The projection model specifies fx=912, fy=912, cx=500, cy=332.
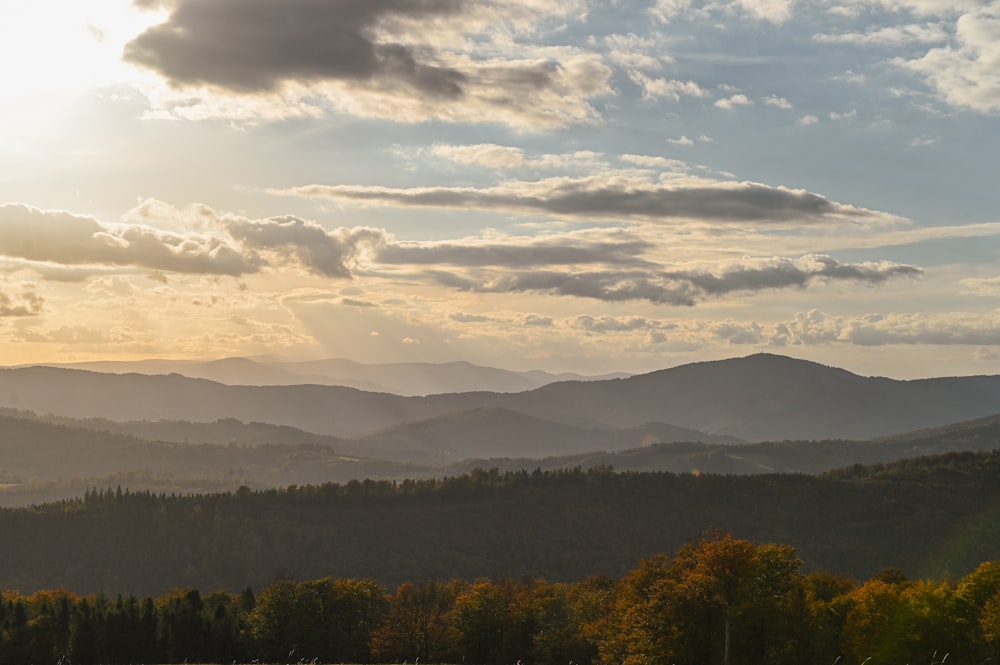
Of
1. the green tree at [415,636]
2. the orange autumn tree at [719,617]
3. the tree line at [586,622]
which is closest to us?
the orange autumn tree at [719,617]

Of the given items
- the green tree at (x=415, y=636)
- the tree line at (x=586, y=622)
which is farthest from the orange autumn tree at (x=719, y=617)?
the green tree at (x=415, y=636)

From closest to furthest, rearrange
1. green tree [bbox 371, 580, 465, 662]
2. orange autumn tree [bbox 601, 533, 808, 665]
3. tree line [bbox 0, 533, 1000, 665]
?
orange autumn tree [bbox 601, 533, 808, 665] → tree line [bbox 0, 533, 1000, 665] → green tree [bbox 371, 580, 465, 662]

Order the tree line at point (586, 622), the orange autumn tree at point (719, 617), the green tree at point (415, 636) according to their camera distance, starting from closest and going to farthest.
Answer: the orange autumn tree at point (719, 617), the tree line at point (586, 622), the green tree at point (415, 636)

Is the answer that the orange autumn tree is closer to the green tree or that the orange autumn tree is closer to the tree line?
the tree line

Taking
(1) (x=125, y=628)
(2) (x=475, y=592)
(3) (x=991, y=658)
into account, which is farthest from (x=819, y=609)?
(1) (x=125, y=628)

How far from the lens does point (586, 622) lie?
12875cm

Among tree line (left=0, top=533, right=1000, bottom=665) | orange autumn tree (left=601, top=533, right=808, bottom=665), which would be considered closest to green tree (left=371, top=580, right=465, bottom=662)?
tree line (left=0, top=533, right=1000, bottom=665)

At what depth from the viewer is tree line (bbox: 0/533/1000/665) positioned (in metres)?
94.8

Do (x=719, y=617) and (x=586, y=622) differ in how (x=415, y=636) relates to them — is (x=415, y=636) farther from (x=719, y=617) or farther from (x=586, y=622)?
(x=719, y=617)

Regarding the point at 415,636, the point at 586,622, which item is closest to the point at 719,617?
the point at 586,622

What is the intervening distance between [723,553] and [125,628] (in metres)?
87.3

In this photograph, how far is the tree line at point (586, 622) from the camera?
94.8m

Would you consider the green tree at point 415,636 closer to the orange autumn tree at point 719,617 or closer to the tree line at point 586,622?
the tree line at point 586,622

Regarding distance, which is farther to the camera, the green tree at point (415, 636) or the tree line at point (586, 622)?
the green tree at point (415, 636)
